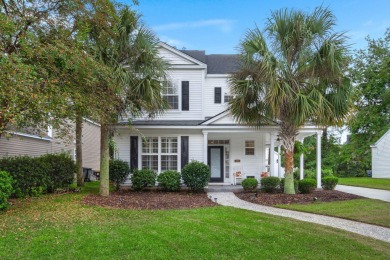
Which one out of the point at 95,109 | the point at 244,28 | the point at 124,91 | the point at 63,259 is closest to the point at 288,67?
the point at 244,28

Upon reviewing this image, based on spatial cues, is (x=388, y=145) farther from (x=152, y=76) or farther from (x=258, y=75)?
(x=152, y=76)

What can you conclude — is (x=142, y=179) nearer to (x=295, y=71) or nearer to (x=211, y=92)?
(x=211, y=92)

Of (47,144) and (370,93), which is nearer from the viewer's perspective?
(47,144)

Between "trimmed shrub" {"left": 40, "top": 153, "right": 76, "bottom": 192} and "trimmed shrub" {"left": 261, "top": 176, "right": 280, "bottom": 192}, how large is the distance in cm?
798

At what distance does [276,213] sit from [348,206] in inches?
108

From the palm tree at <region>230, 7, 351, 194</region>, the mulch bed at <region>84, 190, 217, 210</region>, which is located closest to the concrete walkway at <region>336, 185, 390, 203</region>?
the palm tree at <region>230, 7, 351, 194</region>

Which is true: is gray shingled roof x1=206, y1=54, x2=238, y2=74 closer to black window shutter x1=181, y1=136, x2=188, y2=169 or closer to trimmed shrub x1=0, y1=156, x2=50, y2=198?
black window shutter x1=181, y1=136, x2=188, y2=169

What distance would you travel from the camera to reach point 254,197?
11336 mm

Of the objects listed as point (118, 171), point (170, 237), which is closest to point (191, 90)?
point (118, 171)

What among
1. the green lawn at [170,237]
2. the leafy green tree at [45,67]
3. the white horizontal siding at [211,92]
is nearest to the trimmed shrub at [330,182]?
the white horizontal siding at [211,92]

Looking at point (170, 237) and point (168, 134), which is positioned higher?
point (168, 134)

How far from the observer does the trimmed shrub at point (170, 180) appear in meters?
12.8

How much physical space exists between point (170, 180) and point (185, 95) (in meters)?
4.39

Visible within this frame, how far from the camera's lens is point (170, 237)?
5.74 meters
